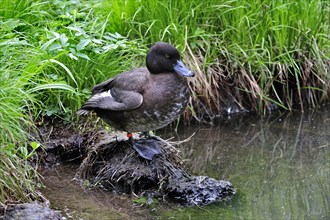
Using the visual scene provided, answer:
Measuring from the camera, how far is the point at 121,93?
5355 mm

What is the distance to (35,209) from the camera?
14.8ft

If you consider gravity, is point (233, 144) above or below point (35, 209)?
below

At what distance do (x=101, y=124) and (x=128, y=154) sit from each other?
2.20ft

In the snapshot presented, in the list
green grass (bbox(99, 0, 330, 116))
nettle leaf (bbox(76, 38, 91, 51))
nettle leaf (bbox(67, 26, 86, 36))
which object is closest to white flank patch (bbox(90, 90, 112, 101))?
nettle leaf (bbox(76, 38, 91, 51))

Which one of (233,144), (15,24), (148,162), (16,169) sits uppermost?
(15,24)

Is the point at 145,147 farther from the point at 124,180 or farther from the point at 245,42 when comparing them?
the point at 245,42

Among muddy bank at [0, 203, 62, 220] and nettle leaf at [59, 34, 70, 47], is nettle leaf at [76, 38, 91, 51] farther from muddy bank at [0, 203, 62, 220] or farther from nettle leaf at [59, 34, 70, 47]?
muddy bank at [0, 203, 62, 220]

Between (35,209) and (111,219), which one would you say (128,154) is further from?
(35,209)

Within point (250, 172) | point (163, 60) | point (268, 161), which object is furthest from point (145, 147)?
point (268, 161)

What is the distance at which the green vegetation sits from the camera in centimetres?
589

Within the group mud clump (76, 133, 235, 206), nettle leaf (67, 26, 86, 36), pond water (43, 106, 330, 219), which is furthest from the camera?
nettle leaf (67, 26, 86, 36)

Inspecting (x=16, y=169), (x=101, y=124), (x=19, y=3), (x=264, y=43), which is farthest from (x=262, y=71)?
(x=16, y=169)

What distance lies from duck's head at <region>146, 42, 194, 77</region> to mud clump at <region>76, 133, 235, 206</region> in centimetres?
57

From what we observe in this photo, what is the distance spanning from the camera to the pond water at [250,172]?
5.22 meters
